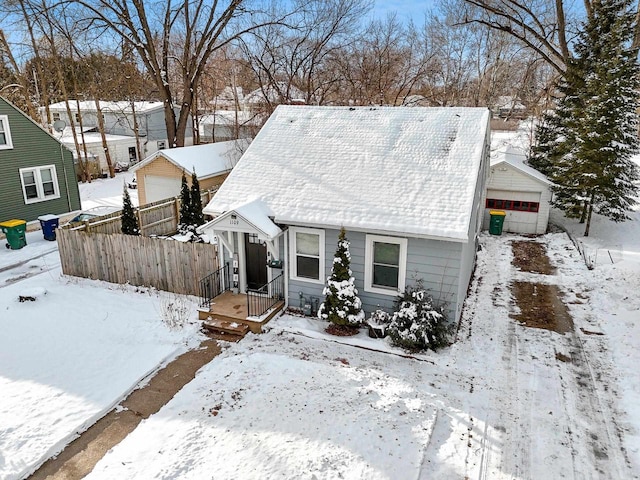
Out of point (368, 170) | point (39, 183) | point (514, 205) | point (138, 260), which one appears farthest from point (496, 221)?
point (39, 183)

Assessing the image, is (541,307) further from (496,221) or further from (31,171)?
(31,171)

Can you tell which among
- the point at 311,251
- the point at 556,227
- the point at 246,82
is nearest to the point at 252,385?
the point at 311,251

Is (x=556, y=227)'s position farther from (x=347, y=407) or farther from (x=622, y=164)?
(x=347, y=407)

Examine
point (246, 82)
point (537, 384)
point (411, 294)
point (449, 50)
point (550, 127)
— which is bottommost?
point (537, 384)

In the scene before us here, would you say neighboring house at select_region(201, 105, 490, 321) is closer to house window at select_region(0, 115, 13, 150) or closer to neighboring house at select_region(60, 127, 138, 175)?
house window at select_region(0, 115, 13, 150)

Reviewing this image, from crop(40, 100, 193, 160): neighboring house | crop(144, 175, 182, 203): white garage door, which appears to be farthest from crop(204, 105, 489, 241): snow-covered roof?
crop(40, 100, 193, 160): neighboring house
